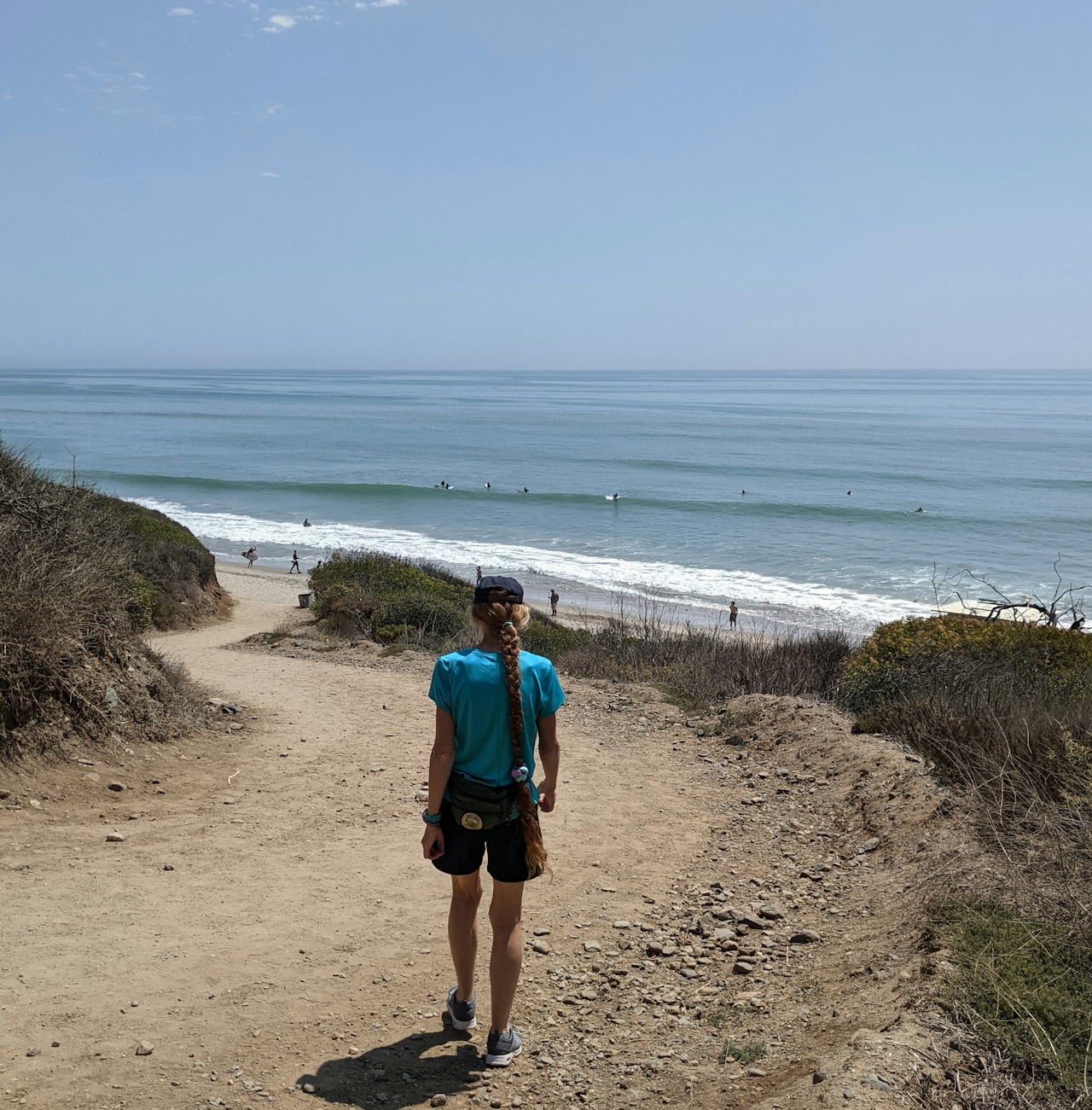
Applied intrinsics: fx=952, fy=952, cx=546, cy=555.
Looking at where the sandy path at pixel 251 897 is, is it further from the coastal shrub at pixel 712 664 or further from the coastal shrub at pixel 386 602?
the coastal shrub at pixel 386 602

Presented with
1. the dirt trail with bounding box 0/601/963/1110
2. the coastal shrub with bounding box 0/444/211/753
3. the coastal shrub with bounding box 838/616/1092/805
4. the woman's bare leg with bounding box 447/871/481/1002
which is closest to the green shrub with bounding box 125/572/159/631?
the coastal shrub with bounding box 0/444/211/753

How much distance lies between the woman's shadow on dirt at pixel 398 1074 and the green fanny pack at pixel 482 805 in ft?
3.26

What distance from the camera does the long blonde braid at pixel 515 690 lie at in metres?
3.41

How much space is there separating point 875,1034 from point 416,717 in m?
6.65

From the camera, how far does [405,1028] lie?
3.96 metres

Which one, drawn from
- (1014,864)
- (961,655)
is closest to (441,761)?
(1014,864)

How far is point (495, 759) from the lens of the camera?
11.3 feet

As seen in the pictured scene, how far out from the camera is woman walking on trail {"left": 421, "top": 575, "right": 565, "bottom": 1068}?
3.42 meters

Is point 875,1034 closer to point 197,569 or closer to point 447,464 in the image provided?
point 197,569

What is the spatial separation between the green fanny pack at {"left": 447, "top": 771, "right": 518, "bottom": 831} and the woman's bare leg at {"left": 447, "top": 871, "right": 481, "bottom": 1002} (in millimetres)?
237

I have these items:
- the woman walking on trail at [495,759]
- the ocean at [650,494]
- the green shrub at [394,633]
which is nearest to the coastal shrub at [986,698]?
the woman walking on trail at [495,759]

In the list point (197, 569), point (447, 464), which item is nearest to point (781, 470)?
point (447, 464)

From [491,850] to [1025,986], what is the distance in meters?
2.01

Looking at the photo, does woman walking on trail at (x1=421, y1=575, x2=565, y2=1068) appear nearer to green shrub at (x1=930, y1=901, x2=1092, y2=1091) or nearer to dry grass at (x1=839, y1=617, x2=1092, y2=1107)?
dry grass at (x1=839, y1=617, x2=1092, y2=1107)
